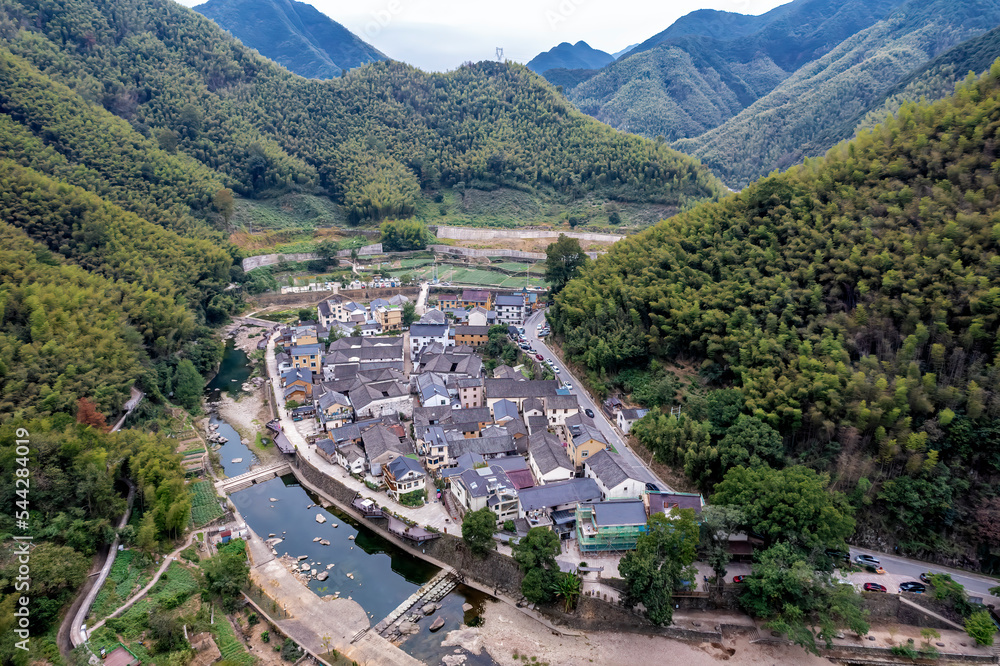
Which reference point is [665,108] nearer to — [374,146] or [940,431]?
[374,146]

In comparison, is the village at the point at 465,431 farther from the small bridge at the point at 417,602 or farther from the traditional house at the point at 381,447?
the small bridge at the point at 417,602

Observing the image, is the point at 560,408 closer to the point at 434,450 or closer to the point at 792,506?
the point at 434,450

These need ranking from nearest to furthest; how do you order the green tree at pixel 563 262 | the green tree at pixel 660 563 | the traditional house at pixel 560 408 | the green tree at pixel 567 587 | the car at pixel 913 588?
the green tree at pixel 660 563 < the green tree at pixel 567 587 < the car at pixel 913 588 < the traditional house at pixel 560 408 < the green tree at pixel 563 262

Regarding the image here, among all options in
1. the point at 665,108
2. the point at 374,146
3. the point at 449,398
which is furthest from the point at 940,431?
the point at 665,108

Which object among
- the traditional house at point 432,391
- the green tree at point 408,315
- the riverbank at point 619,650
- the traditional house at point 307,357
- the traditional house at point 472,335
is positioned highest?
the green tree at point 408,315

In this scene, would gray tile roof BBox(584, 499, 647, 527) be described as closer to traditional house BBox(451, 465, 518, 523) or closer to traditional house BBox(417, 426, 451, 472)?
traditional house BBox(451, 465, 518, 523)

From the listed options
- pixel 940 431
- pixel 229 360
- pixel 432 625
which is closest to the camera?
pixel 432 625

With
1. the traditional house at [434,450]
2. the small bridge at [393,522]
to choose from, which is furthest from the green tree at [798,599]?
the traditional house at [434,450]
